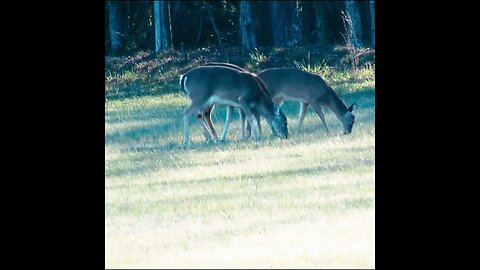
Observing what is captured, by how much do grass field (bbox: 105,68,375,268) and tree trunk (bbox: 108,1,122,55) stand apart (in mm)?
19371

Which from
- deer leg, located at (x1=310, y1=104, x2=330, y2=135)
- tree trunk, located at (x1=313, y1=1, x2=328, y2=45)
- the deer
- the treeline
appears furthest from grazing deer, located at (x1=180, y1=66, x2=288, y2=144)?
tree trunk, located at (x1=313, y1=1, x2=328, y2=45)

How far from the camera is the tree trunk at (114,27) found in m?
38.0

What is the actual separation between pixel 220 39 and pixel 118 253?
1241 inches

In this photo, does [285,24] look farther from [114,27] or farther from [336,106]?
[336,106]

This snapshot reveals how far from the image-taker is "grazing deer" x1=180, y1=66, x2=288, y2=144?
16.8m

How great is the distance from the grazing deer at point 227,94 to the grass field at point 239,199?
1.04 feet

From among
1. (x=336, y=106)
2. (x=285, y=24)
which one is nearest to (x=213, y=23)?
(x=285, y=24)

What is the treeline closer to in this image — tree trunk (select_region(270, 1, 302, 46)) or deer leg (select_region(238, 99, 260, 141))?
tree trunk (select_region(270, 1, 302, 46))

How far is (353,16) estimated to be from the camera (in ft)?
114

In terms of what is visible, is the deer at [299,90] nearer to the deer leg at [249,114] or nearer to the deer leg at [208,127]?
the deer leg at [208,127]

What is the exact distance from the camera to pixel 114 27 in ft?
127

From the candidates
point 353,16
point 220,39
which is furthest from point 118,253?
point 220,39
